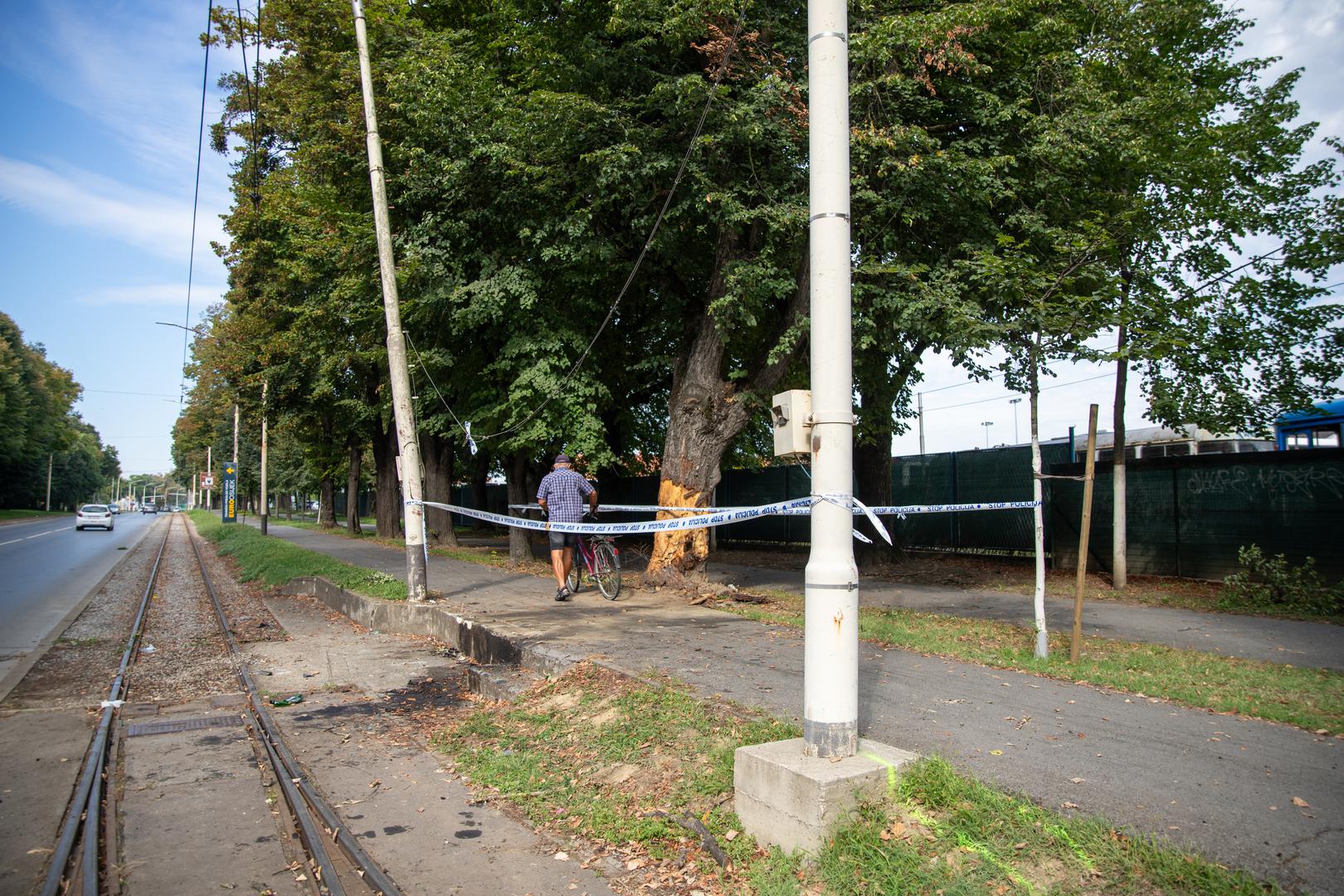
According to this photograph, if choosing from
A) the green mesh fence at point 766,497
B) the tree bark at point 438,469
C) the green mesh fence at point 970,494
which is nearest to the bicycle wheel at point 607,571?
the green mesh fence at point 970,494

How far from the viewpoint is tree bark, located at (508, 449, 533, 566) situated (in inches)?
686

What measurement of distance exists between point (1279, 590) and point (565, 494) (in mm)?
9245

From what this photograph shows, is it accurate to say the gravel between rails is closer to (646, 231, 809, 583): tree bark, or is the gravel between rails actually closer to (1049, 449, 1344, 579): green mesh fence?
(646, 231, 809, 583): tree bark

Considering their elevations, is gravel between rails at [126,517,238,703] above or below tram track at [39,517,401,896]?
below

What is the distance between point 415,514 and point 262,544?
16.2 meters

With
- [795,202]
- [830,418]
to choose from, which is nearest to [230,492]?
[795,202]

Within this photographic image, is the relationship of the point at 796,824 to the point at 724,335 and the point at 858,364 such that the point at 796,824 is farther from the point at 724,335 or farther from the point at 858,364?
the point at 858,364

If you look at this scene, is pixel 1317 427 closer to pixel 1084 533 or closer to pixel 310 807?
pixel 1084 533

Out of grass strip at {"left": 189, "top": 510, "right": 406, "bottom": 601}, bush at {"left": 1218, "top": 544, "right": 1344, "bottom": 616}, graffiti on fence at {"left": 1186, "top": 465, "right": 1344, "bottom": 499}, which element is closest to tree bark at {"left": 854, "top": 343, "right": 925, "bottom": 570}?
graffiti on fence at {"left": 1186, "top": 465, "right": 1344, "bottom": 499}

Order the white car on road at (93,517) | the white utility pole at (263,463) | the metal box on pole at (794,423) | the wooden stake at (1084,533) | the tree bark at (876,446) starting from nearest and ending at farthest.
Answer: the metal box on pole at (794,423)
the wooden stake at (1084,533)
the tree bark at (876,446)
the white utility pole at (263,463)
the white car on road at (93,517)

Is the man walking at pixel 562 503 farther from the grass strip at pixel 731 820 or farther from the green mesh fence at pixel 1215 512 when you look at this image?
→ the green mesh fence at pixel 1215 512

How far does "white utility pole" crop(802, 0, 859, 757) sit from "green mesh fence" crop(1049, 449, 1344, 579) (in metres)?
10.5

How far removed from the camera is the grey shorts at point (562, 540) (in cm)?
1088

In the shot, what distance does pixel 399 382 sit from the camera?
10.9 meters
